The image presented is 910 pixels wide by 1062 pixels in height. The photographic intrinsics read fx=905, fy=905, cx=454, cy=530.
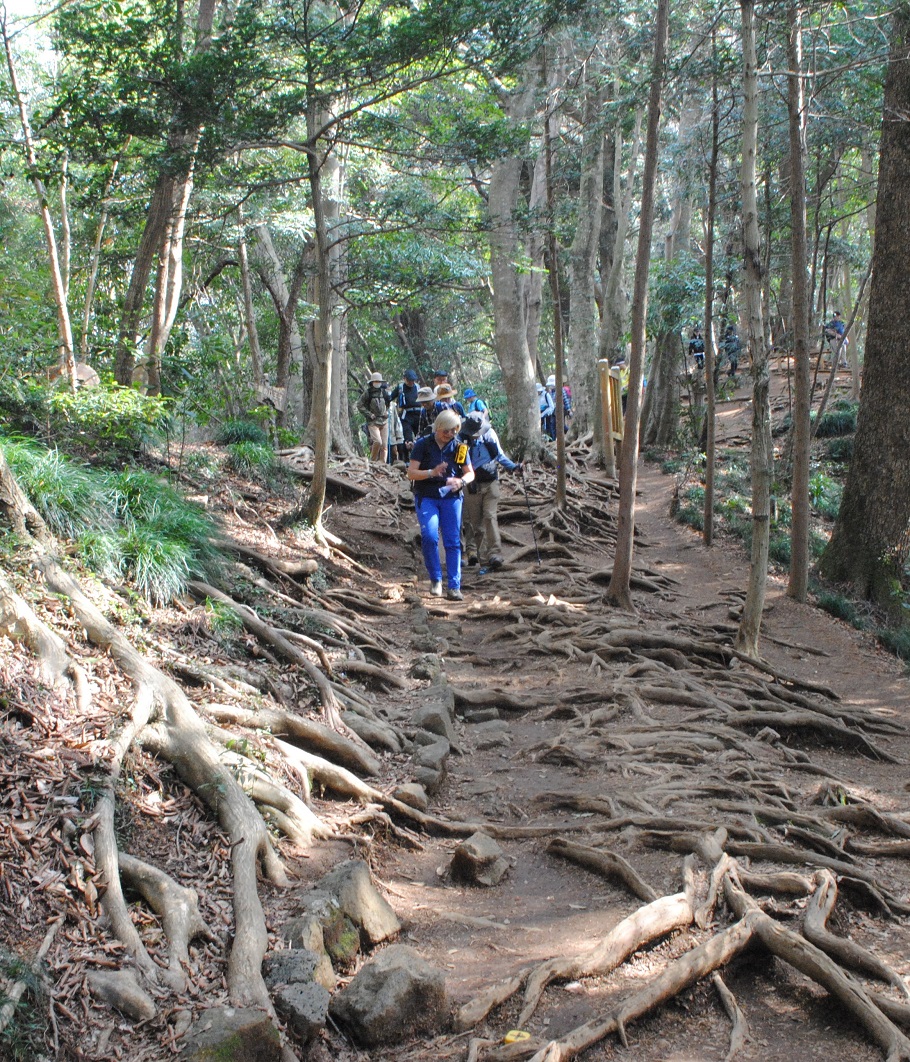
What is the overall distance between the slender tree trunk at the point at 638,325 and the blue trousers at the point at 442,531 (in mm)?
1818

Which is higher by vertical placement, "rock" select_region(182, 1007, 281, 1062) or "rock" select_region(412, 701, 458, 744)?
"rock" select_region(182, 1007, 281, 1062)

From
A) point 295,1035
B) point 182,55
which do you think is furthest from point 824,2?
point 295,1035

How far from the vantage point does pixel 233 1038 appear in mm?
2854

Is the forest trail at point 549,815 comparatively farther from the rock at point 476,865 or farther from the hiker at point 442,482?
the hiker at point 442,482

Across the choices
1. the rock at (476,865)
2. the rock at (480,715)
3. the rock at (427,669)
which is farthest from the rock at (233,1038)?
the rock at (427,669)

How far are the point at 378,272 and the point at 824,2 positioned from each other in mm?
5649

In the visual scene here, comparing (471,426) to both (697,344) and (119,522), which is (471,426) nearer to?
(119,522)

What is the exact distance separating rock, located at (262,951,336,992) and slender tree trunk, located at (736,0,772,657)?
6.43 meters

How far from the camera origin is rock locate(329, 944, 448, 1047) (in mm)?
3234

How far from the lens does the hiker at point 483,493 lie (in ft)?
35.5

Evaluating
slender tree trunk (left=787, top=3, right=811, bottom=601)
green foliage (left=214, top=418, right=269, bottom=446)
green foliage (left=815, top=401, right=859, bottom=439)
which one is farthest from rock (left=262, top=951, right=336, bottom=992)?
green foliage (left=815, top=401, right=859, bottom=439)

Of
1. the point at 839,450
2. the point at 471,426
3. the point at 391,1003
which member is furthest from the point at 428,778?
the point at 839,450

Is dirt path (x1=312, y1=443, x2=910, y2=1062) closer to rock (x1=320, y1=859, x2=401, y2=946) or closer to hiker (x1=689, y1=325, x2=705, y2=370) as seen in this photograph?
rock (x1=320, y1=859, x2=401, y2=946)

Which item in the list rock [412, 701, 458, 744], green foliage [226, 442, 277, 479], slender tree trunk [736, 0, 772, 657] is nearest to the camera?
rock [412, 701, 458, 744]
